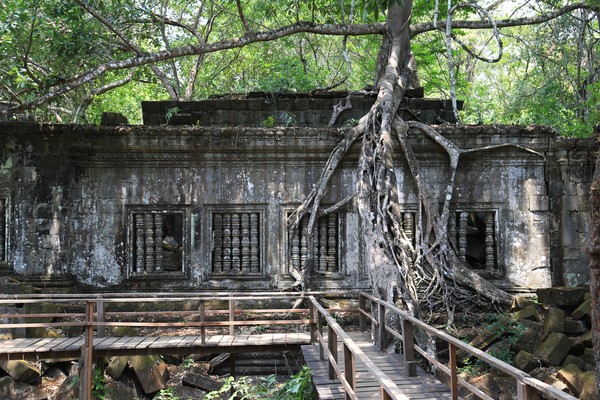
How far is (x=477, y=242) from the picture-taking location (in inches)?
314

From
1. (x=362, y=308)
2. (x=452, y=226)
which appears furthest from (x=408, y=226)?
(x=362, y=308)

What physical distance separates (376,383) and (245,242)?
11.1 ft

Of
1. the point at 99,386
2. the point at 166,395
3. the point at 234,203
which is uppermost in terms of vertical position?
the point at 234,203

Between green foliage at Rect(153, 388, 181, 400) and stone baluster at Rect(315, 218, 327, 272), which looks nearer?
green foliage at Rect(153, 388, 181, 400)

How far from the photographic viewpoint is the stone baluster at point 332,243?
7586 millimetres

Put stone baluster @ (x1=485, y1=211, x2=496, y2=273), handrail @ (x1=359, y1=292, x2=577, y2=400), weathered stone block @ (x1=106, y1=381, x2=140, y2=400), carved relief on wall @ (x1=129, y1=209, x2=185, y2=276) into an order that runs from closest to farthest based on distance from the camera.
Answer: handrail @ (x1=359, y1=292, x2=577, y2=400) < weathered stone block @ (x1=106, y1=381, x2=140, y2=400) < carved relief on wall @ (x1=129, y1=209, x2=185, y2=276) < stone baluster @ (x1=485, y1=211, x2=496, y2=273)

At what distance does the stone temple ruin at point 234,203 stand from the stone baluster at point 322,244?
1cm

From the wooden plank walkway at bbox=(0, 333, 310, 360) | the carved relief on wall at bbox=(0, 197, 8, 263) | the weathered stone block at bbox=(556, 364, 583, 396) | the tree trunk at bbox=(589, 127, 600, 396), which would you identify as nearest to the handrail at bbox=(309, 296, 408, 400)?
the wooden plank walkway at bbox=(0, 333, 310, 360)

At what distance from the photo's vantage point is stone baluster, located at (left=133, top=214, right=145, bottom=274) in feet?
24.7

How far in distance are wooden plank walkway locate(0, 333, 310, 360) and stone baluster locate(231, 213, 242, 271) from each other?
1.46 m

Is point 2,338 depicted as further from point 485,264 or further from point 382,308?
point 485,264

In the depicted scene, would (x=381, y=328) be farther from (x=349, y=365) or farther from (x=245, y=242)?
(x=245, y=242)

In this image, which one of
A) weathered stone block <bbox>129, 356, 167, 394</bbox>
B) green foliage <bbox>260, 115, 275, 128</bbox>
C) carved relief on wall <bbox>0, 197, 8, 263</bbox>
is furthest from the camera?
green foliage <bbox>260, 115, 275, 128</bbox>

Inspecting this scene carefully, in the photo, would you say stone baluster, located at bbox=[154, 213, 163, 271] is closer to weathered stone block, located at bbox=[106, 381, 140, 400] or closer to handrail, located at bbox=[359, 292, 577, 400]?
weathered stone block, located at bbox=[106, 381, 140, 400]
